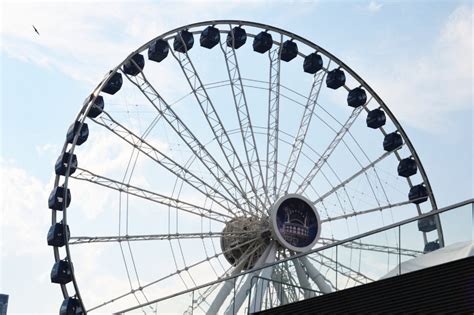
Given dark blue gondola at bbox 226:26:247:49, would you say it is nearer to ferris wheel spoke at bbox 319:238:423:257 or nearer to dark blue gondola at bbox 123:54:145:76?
dark blue gondola at bbox 123:54:145:76

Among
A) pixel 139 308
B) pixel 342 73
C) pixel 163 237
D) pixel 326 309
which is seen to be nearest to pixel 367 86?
pixel 342 73

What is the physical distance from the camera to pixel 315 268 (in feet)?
73.2

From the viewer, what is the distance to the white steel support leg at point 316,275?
900 inches

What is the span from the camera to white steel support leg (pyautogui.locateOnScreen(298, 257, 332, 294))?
22869mm

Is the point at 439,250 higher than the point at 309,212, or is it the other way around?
the point at 309,212

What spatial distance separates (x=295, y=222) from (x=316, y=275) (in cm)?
1141

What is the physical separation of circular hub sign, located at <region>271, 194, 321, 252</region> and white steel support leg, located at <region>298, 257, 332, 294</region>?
9.05m

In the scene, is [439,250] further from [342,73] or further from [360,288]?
[342,73]

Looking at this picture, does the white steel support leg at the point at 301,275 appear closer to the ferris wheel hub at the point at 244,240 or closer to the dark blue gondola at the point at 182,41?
the ferris wheel hub at the point at 244,240

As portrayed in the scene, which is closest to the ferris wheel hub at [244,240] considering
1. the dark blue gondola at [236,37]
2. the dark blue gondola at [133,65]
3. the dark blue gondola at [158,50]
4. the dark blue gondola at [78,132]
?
the dark blue gondola at [78,132]

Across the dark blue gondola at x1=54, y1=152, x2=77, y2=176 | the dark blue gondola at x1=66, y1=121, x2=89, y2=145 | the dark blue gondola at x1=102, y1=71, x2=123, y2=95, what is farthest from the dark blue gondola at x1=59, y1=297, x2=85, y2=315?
the dark blue gondola at x1=102, y1=71, x2=123, y2=95

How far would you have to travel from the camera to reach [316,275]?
2370cm

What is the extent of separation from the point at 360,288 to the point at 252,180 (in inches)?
769

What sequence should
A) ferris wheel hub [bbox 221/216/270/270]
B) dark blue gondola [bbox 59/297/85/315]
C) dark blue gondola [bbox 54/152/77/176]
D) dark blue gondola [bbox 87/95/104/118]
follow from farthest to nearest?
dark blue gondola [bbox 87/95/104/118] → ferris wheel hub [bbox 221/216/270/270] → dark blue gondola [bbox 54/152/77/176] → dark blue gondola [bbox 59/297/85/315]
